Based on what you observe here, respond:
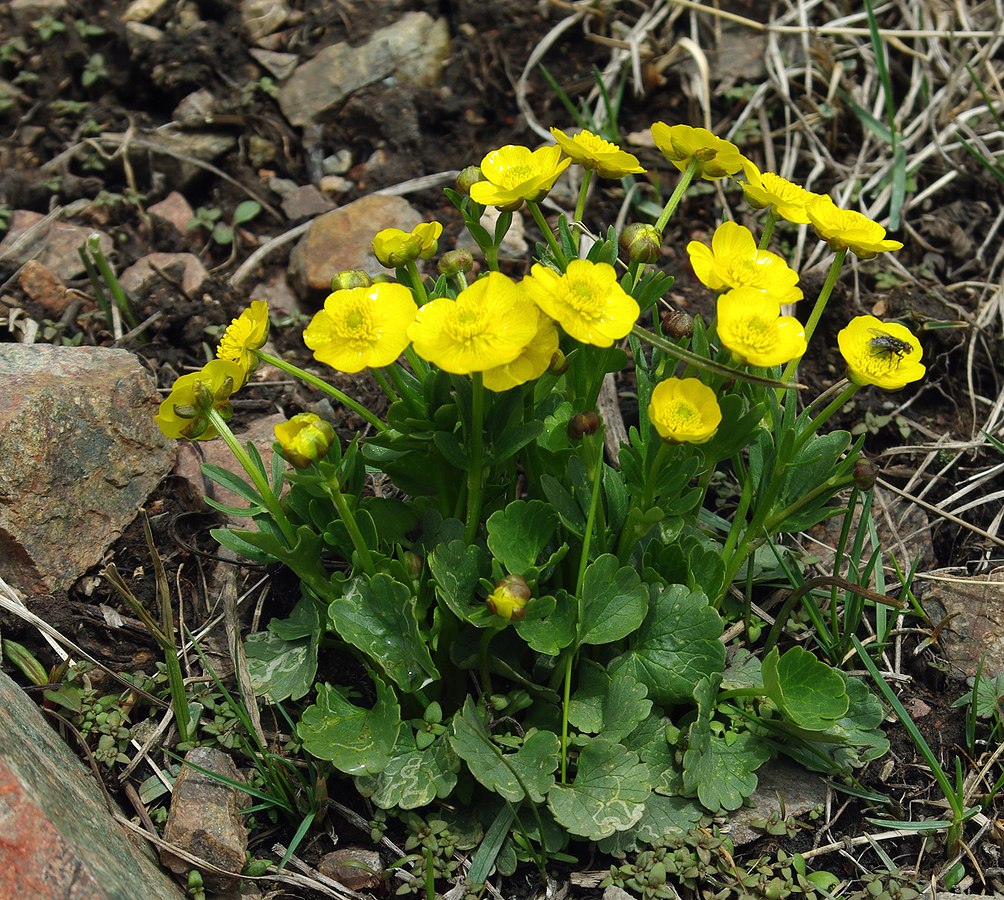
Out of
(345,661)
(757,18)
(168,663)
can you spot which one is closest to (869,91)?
(757,18)

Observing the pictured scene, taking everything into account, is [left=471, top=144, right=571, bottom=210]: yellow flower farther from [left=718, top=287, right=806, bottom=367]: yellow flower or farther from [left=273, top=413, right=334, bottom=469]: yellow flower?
[left=273, top=413, right=334, bottom=469]: yellow flower

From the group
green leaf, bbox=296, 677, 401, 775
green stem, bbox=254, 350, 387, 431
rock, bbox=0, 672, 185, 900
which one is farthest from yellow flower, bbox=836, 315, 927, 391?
rock, bbox=0, 672, 185, 900

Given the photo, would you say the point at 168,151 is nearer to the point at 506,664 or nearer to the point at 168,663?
the point at 168,663

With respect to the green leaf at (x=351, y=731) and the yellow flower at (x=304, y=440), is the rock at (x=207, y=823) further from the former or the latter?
the yellow flower at (x=304, y=440)

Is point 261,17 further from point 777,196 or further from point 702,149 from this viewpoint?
point 777,196

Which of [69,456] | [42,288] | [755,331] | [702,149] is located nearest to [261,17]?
[42,288]

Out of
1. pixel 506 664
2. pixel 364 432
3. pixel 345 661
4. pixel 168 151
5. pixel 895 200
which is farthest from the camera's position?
pixel 168 151

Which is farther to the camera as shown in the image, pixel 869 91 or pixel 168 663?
pixel 869 91
